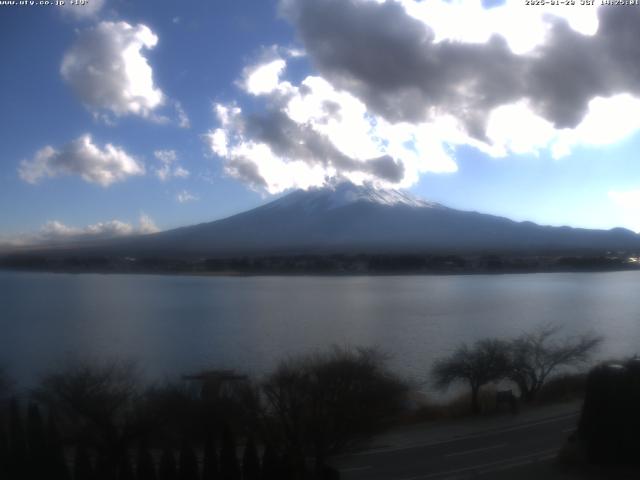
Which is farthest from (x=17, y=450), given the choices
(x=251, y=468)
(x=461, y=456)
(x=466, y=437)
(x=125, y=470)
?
(x=466, y=437)

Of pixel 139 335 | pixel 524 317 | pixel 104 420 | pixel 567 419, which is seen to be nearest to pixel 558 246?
pixel 524 317

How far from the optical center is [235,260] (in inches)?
1115

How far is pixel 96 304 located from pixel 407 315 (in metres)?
8.62

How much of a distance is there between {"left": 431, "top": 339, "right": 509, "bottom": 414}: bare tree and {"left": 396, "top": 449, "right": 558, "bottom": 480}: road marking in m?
2.56

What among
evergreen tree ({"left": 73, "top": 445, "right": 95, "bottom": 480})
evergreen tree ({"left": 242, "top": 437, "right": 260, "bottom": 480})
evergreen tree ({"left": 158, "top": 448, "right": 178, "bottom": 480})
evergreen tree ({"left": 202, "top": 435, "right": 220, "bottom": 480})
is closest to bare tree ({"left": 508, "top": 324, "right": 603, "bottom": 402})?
evergreen tree ({"left": 242, "top": 437, "right": 260, "bottom": 480})

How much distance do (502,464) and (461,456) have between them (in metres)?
0.41

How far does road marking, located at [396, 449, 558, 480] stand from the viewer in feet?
15.3

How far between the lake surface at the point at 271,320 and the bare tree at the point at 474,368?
527mm

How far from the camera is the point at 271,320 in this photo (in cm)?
1452

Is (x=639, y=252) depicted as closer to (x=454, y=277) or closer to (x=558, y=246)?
(x=558, y=246)

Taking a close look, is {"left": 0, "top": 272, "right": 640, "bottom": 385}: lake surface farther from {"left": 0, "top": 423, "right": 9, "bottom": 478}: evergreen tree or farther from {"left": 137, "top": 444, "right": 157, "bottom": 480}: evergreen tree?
{"left": 137, "top": 444, "right": 157, "bottom": 480}: evergreen tree

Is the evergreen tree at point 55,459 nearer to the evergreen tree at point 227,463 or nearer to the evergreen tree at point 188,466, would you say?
the evergreen tree at point 188,466

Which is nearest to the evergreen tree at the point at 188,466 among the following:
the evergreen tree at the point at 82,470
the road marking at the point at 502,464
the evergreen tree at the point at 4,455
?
the evergreen tree at the point at 82,470

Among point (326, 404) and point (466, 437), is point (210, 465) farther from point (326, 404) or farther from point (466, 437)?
point (466, 437)
